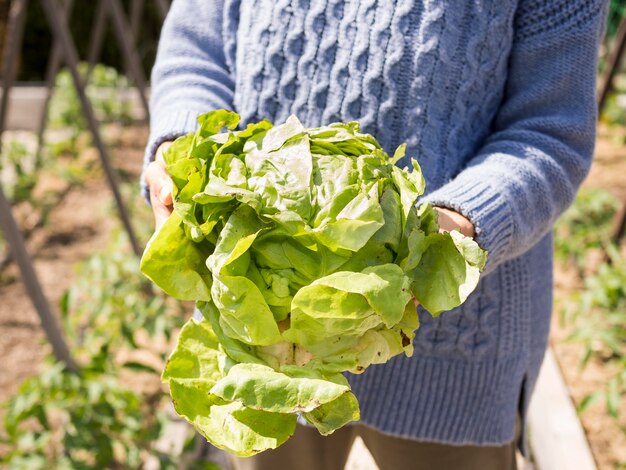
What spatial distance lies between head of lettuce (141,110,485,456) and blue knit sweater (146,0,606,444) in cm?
21

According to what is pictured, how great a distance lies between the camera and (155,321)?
9.19ft

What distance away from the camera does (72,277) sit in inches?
170

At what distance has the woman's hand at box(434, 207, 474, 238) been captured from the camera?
4.14 ft

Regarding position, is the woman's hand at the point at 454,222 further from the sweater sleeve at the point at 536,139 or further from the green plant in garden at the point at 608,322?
the green plant in garden at the point at 608,322

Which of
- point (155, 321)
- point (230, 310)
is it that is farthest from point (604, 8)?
point (155, 321)

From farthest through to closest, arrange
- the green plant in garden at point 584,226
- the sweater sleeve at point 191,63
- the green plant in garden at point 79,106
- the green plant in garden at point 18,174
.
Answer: the green plant in garden at point 79,106 → the green plant in garden at point 18,174 → the green plant in garden at point 584,226 → the sweater sleeve at point 191,63

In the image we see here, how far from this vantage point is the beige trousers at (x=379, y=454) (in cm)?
161

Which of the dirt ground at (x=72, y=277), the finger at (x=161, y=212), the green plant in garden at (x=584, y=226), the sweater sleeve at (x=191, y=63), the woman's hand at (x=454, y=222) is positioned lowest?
the dirt ground at (x=72, y=277)

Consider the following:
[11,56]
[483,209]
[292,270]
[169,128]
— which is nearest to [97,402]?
[169,128]

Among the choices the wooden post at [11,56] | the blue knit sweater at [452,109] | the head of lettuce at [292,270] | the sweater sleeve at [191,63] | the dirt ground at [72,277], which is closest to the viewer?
the head of lettuce at [292,270]

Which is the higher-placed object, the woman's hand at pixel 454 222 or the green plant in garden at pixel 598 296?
the woman's hand at pixel 454 222

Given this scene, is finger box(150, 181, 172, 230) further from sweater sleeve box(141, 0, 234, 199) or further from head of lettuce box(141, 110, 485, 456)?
sweater sleeve box(141, 0, 234, 199)

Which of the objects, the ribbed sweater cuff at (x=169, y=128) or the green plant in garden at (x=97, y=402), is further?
the green plant in garden at (x=97, y=402)

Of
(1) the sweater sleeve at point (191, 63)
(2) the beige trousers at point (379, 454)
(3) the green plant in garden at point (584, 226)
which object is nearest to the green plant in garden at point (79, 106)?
(3) the green plant in garden at point (584, 226)
